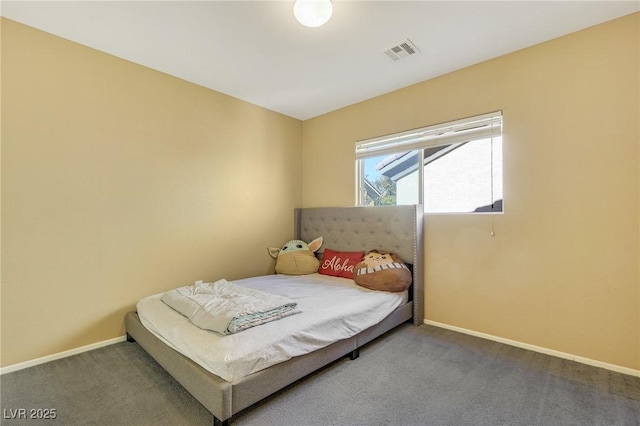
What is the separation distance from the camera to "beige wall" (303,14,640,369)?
205 centimetres

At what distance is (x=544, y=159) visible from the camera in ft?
7.74

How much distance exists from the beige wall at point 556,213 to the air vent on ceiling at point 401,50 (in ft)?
2.02

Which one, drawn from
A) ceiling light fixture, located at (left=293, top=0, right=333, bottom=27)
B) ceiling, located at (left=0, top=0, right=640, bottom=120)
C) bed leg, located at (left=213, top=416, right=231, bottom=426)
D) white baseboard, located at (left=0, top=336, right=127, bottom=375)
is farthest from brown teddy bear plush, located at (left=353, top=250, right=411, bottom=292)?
white baseboard, located at (left=0, top=336, right=127, bottom=375)

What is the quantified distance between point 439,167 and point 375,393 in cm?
221

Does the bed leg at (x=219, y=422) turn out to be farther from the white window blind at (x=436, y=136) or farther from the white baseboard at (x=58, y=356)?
the white window blind at (x=436, y=136)

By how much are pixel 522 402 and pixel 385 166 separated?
2.47 meters

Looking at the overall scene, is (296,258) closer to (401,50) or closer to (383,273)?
(383,273)

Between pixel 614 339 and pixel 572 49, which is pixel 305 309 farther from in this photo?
pixel 572 49

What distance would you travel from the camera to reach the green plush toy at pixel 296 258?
138 inches

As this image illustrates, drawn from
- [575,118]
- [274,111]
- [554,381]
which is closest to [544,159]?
[575,118]

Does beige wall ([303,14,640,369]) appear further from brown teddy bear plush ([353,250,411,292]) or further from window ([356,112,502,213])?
brown teddy bear plush ([353,250,411,292])

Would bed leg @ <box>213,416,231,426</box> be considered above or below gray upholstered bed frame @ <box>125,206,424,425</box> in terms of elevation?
below

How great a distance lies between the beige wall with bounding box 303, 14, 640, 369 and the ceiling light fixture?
159 centimetres

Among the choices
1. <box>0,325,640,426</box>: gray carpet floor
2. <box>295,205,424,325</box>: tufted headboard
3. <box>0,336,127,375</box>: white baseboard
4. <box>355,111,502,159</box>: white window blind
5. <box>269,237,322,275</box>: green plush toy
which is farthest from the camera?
<box>269,237,322,275</box>: green plush toy
